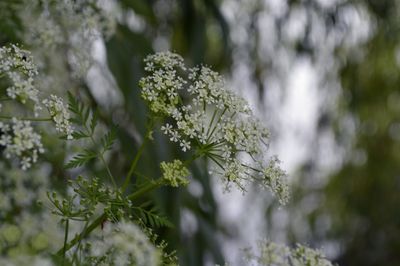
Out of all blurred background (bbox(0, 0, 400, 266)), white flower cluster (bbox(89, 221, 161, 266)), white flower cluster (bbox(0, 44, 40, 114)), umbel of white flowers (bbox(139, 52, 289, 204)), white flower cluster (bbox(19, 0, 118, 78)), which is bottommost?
white flower cluster (bbox(89, 221, 161, 266))

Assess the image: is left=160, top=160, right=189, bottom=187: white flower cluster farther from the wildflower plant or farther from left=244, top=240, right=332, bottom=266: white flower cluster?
left=244, top=240, right=332, bottom=266: white flower cluster

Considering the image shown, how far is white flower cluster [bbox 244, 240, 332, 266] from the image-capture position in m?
1.04

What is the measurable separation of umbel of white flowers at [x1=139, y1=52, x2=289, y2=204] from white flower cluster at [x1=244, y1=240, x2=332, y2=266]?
9 cm

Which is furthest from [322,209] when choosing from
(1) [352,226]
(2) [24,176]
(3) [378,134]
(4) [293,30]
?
(2) [24,176]

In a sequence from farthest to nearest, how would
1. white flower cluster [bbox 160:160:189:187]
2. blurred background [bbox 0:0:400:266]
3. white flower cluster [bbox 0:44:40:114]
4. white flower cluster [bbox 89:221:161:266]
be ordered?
1. blurred background [bbox 0:0:400:266]
2. white flower cluster [bbox 160:160:189:187]
3. white flower cluster [bbox 0:44:40:114]
4. white flower cluster [bbox 89:221:161:266]

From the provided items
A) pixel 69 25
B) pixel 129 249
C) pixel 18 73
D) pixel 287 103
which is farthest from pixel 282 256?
pixel 287 103

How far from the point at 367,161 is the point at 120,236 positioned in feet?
12.2

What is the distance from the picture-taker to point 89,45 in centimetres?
182

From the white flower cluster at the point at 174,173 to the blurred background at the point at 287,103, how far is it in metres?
0.77

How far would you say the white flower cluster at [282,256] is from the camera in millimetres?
1045

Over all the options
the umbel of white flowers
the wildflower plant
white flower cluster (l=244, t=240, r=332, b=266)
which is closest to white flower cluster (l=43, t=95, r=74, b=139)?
the wildflower plant

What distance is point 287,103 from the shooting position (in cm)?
372

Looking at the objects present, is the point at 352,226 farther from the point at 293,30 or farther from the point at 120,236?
the point at 120,236

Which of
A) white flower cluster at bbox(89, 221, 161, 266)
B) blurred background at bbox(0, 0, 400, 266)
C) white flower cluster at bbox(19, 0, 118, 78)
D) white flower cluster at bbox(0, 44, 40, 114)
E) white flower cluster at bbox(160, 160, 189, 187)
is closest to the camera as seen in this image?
white flower cluster at bbox(89, 221, 161, 266)
